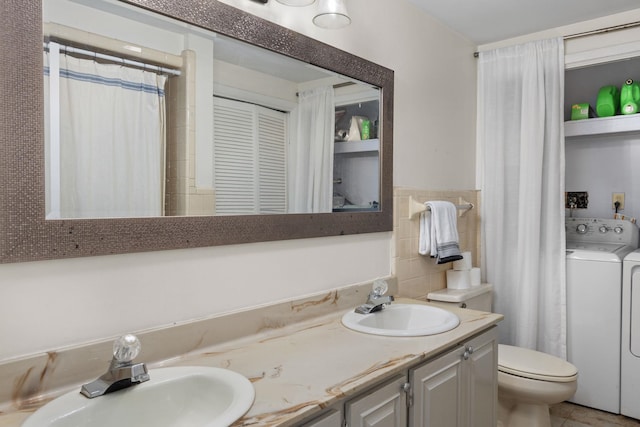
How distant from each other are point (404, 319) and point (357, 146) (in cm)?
81

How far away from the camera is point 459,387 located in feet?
5.52

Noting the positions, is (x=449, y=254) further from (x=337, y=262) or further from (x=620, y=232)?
(x=620, y=232)

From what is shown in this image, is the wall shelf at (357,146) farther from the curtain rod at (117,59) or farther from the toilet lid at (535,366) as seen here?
the toilet lid at (535,366)

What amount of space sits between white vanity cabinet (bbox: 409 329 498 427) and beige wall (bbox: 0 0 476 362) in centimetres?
56

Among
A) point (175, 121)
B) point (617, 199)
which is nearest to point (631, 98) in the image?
point (617, 199)

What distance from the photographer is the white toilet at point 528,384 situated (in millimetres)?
2109

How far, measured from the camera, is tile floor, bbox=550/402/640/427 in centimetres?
253

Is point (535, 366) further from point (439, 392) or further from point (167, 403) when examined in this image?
point (167, 403)

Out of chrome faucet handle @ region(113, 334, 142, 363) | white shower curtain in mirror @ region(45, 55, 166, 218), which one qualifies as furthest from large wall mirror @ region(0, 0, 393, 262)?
chrome faucet handle @ region(113, 334, 142, 363)

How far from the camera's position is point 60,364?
3.69 ft

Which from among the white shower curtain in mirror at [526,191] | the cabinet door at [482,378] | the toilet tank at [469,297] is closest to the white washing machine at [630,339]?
the white shower curtain in mirror at [526,191]

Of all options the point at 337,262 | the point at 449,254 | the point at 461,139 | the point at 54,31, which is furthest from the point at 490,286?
the point at 54,31

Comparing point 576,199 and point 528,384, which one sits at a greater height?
point 576,199

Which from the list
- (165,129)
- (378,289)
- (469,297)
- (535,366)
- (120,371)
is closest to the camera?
(120,371)
